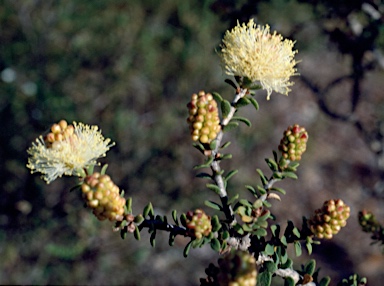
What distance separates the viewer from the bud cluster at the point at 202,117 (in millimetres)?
1241

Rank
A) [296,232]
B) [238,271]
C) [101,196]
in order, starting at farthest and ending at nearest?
1. [296,232]
2. [101,196]
3. [238,271]

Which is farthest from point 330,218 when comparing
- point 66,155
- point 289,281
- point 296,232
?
point 66,155

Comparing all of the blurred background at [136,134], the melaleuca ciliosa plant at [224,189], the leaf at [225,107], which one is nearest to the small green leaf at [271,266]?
the melaleuca ciliosa plant at [224,189]

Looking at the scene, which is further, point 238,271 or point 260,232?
point 260,232

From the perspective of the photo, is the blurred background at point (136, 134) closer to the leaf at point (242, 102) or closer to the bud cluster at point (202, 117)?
the leaf at point (242, 102)

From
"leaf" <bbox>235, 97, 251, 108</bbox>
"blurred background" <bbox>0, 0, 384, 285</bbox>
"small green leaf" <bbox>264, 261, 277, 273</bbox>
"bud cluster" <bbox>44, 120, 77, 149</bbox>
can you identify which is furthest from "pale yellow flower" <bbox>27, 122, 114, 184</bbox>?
"blurred background" <bbox>0, 0, 384, 285</bbox>

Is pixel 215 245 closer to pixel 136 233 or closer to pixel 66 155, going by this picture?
pixel 136 233

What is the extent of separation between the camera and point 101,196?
1.17 metres

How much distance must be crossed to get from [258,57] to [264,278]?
60 cm

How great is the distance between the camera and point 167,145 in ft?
14.4

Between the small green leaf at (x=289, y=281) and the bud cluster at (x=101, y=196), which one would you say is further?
the small green leaf at (x=289, y=281)

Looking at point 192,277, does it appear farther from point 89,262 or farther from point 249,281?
point 249,281

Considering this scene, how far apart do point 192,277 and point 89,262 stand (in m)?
1.07

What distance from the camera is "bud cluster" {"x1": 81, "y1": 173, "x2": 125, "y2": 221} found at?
46.1 inches
